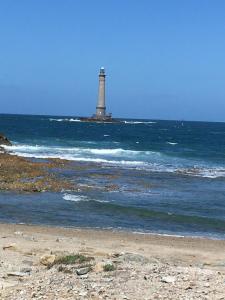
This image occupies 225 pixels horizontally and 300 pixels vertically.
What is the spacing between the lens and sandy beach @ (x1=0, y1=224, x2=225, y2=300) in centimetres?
862

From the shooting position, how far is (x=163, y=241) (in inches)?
596

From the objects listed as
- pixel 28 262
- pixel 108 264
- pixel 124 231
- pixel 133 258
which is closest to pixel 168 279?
pixel 108 264

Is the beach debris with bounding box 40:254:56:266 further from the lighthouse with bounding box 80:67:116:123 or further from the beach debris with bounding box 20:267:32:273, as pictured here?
the lighthouse with bounding box 80:67:116:123

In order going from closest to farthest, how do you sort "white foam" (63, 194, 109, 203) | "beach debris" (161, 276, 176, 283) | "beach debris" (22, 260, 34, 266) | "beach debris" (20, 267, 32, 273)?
1. "beach debris" (161, 276, 176, 283)
2. "beach debris" (20, 267, 32, 273)
3. "beach debris" (22, 260, 34, 266)
4. "white foam" (63, 194, 109, 203)

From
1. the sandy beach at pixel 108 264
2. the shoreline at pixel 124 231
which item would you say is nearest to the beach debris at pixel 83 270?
the sandy beach at pixel 108 264

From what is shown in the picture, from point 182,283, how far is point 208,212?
1172 centimetres

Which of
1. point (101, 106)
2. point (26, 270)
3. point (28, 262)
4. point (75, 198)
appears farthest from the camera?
point (101, 106)

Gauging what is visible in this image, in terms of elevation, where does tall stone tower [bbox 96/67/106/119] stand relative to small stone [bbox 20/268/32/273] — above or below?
above

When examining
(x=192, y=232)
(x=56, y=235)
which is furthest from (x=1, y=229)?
(x=192, y=232)

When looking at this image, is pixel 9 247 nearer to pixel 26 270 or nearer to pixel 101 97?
pixel 26 270

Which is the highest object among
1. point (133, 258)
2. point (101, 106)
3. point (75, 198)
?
point (101, 106)

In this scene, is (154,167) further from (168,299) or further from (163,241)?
(168,299)

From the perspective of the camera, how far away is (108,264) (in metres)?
10.2

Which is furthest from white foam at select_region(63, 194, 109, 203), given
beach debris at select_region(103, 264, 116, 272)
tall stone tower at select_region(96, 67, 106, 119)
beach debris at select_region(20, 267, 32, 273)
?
tall stone tower at select_region(96, 67, 106, 119)
